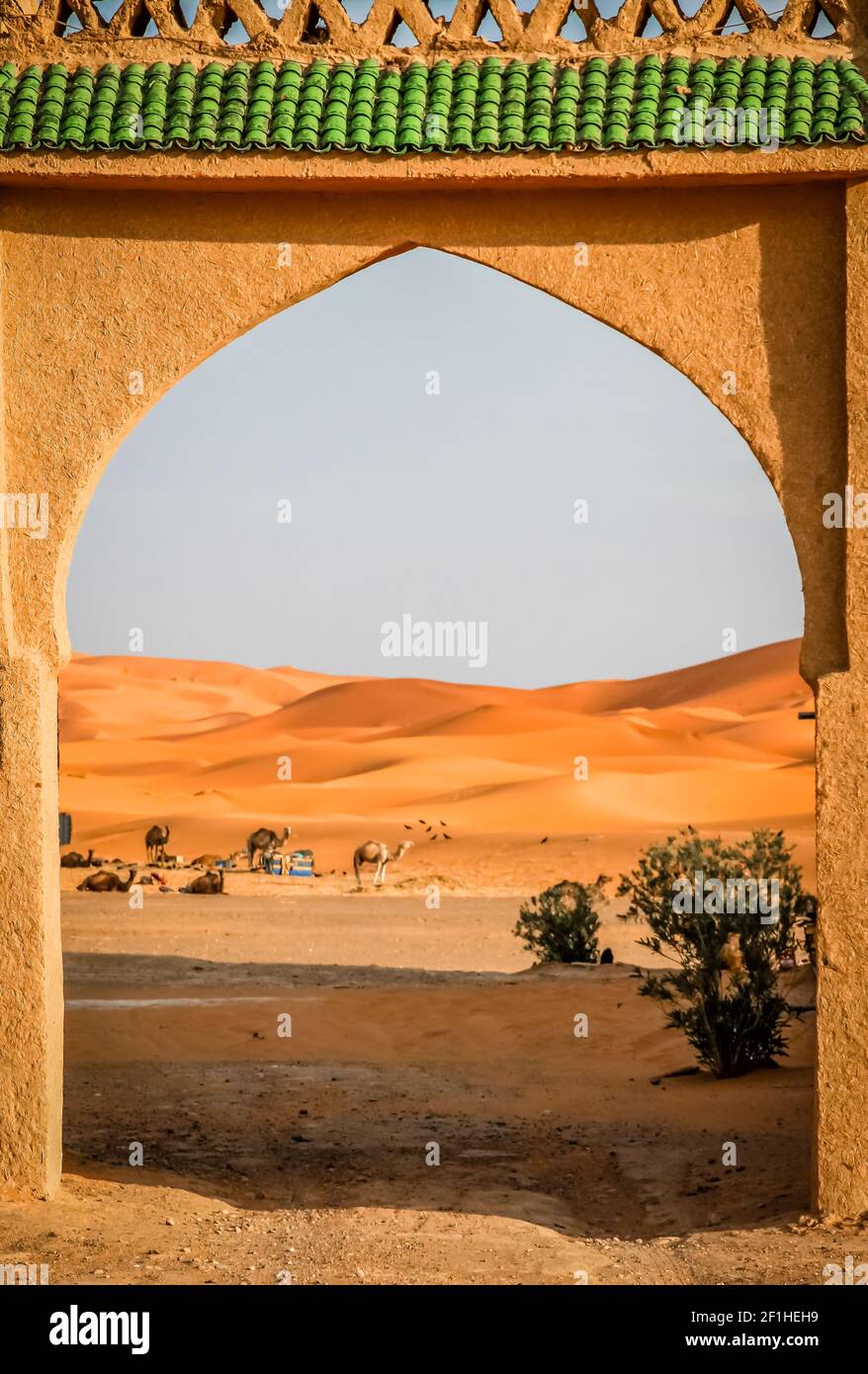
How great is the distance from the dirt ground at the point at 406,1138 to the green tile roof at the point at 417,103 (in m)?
5.56

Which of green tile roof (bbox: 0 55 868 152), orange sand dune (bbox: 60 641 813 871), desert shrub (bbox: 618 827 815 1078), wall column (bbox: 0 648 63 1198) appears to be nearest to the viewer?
green tile roof (bbox: 0 55 868 152)

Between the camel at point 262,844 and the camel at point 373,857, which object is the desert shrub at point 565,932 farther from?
the camel at point 262,844

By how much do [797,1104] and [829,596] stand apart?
476 centimetres

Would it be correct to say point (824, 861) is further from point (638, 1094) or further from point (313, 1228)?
point (638, 1094)

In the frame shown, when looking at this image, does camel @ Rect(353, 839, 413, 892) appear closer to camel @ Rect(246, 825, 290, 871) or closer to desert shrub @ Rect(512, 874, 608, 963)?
camel @ Rect(246, 825, 290, 871)

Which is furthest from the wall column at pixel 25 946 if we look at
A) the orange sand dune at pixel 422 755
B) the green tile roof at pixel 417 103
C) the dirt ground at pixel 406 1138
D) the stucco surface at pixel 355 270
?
the orange sand dune at pixel 422 755

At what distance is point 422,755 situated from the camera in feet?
205

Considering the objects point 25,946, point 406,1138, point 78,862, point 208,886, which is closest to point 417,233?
point 25,946

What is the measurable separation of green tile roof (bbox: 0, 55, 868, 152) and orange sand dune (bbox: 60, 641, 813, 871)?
2249cm

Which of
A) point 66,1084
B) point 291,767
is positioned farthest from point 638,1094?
point 291,767

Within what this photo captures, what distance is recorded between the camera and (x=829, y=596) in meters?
8.28

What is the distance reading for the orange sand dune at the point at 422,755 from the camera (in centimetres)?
4478

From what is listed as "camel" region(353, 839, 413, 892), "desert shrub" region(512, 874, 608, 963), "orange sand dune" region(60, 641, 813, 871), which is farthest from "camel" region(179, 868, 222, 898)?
"desert shrub" region(512, 874, 608, 963)

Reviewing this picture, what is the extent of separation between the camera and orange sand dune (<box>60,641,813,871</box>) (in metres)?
44.8
